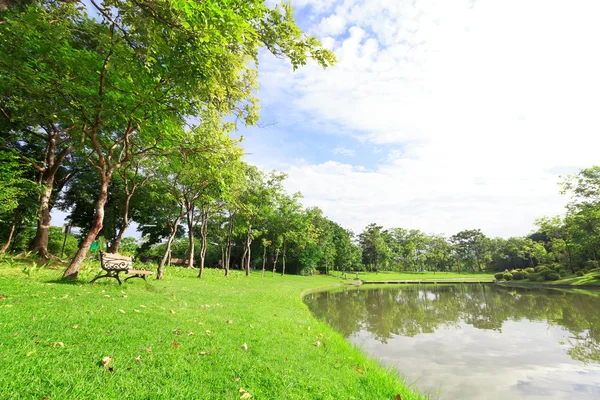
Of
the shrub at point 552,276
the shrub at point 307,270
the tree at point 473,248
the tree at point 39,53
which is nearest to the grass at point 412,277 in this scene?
the shrub at point 307,270

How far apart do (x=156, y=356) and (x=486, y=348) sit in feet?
34.2

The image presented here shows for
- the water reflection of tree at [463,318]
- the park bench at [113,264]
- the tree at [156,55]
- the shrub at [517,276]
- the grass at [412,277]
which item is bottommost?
the grass at [412,277]

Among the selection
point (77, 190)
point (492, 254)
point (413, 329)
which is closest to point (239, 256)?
point (77, 190)

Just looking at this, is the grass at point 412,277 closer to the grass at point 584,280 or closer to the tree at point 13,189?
the grass at point 584,280

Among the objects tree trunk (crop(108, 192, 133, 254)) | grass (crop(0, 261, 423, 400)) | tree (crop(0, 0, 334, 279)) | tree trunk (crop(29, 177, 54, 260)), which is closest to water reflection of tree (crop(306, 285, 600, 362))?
grass (crop(0, 261, 423, 400))

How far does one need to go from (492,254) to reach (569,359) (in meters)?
89.9

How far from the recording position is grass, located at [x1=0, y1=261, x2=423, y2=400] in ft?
10.2

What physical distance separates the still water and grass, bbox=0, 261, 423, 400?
8.59 ft

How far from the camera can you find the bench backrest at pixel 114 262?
9512mm

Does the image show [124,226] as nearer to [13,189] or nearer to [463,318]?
[13,189]

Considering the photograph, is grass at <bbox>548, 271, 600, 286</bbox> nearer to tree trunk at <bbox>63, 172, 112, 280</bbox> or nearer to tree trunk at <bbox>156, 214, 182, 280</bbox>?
tree trunk at <bbox>156, 214, 182, 280</bbox>

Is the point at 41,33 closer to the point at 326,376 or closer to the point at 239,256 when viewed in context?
the point at 326,376

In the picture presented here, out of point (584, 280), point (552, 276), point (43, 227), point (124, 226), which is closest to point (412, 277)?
point (552, 276)

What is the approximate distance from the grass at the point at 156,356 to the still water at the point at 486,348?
2619 millimetres
